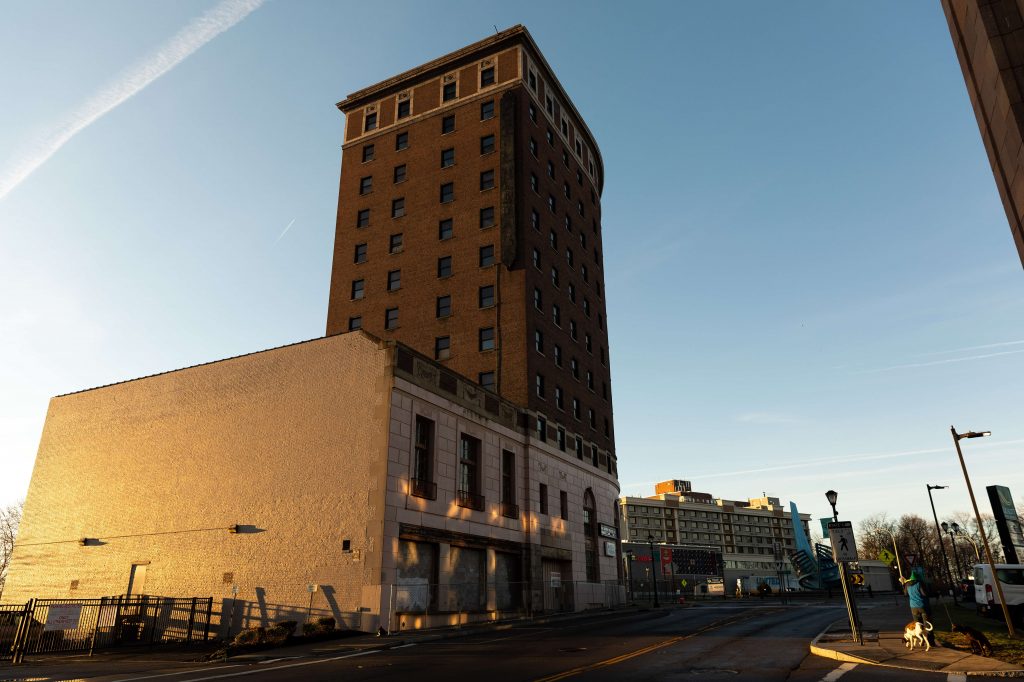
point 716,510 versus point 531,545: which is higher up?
point 716,510

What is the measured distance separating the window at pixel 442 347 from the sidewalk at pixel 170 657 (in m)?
21.1

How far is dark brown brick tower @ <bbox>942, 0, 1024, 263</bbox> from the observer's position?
17.9m

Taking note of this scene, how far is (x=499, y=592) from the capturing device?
37062 mm

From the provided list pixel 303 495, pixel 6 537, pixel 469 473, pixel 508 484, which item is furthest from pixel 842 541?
pixel 6 537

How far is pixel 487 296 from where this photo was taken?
4700 centimetres

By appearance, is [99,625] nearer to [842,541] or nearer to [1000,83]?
[842,541]

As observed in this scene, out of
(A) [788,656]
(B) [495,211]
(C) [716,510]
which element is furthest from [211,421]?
(C) [716,510]

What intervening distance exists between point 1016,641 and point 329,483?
24970 mm

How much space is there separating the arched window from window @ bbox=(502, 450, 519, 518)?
1084 cm

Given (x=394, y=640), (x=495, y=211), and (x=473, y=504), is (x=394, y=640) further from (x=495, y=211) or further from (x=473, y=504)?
(x=495, y=211)

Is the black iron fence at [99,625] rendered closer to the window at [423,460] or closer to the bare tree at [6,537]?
the window at [423,460]

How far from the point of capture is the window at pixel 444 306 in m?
47.5

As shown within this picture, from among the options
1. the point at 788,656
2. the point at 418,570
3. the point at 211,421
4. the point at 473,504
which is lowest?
the point at 788,656

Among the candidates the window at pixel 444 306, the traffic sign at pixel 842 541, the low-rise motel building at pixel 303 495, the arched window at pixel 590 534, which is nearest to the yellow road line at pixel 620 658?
the traffic sign at pixel 842 541
